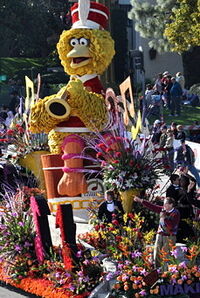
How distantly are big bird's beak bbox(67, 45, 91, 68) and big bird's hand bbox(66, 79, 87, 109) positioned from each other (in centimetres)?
73

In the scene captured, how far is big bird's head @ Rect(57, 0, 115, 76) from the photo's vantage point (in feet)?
48.9

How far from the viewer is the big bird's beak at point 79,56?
48.8ft

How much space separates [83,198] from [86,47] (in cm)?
277

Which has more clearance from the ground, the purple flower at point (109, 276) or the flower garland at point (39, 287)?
the purple flower at point (109, 276)

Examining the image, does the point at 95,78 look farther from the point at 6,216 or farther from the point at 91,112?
the point at 6,216

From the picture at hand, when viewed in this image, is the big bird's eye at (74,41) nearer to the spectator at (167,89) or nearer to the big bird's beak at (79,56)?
the big bird's beak at (79,56)

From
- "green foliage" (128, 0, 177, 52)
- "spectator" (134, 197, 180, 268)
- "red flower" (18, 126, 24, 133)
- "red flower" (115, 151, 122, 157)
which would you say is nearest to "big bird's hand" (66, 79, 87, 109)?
"red flower" (115, 151, 122, 157)

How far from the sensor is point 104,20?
606 inches

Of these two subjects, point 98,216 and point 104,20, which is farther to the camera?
point 104,20

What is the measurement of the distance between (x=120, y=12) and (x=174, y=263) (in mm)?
33606

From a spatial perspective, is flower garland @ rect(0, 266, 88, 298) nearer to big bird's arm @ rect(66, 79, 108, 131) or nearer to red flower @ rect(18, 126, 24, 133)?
big bird's arm @ rect(66, 79, 108, 131)

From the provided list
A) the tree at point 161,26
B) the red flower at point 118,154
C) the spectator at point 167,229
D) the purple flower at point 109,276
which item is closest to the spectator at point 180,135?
the red flower at point 118,154

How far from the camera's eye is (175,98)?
1040 inches

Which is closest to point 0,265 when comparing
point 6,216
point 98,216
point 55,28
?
point 6,216
